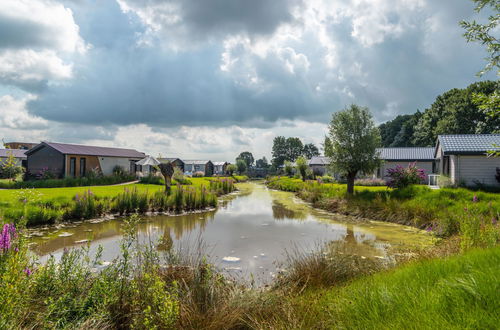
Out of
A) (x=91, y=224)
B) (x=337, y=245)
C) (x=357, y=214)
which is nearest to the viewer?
(x=337, y=245)

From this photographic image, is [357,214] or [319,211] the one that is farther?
[319,211]

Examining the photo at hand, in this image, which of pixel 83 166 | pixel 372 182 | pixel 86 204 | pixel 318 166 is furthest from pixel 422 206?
pixel 318 166

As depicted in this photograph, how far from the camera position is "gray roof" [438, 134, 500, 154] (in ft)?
56.3

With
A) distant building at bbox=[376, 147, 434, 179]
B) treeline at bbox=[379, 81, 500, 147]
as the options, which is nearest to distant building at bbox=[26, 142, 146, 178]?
distant building at bbox=[376, 147, 434, 179]

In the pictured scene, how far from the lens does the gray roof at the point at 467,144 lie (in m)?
17.2

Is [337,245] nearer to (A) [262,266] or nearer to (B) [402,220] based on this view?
(A) [262,266]

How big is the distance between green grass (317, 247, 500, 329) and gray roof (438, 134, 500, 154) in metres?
17.3

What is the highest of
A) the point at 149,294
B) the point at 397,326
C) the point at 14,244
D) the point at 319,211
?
the point at 14,244

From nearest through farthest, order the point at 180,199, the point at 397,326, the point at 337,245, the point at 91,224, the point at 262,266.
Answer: the point at 397,326 → the point at 262,266 → the point at 337,245 → the point at 91,224 → the point at 180,199

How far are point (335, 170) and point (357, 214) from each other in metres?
4.63

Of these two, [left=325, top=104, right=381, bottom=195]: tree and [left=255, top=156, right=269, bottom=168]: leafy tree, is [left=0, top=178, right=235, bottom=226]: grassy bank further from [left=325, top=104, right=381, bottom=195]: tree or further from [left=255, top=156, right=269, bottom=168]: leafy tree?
[left=255, top=156, right=269, bottom=168]: leafy tree

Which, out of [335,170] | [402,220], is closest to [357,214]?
[402,220]

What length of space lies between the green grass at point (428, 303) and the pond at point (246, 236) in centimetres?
282

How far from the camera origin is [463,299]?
8.18 feet
